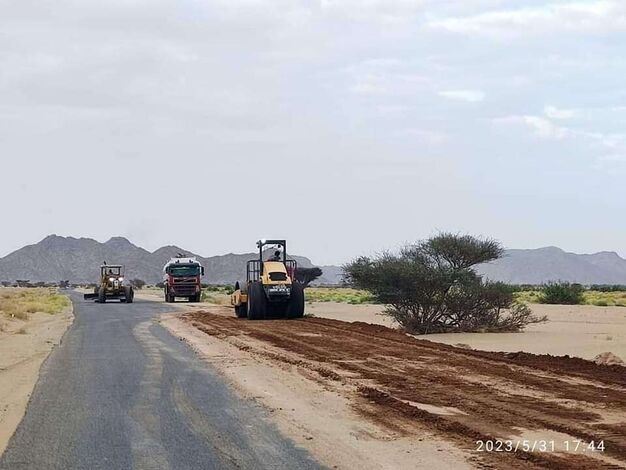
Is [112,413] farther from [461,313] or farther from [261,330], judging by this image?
[461,313]

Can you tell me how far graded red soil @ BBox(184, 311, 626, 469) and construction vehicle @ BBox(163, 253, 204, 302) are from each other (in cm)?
3933

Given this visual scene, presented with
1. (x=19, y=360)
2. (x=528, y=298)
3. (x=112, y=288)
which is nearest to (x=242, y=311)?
(x=19, y=360)

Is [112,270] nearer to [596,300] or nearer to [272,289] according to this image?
[272,289]

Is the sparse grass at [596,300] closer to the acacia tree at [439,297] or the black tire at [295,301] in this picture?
the black tire at [295,301]

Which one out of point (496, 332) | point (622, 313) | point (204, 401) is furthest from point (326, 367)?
point (622, 313)

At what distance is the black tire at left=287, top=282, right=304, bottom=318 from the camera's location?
127 feet

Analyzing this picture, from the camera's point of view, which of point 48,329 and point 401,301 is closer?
point 401,301

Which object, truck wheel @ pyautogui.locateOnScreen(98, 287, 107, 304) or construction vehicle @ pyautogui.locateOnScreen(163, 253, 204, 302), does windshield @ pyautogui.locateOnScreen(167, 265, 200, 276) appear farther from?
truck wheel @ pyautogui.locateOnScreen(98, 287, 107, 304)

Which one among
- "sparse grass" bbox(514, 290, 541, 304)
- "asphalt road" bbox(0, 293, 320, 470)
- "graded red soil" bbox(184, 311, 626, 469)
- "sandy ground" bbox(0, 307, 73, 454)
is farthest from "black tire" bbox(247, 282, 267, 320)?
"sparse grass" bbox(514, 290, 541, 304)

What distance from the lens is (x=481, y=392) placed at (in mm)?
14766

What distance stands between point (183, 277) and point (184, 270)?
510mm

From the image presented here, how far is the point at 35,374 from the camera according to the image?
18250mm

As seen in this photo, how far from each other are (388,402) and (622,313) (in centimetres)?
3666

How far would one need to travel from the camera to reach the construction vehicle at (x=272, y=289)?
125 feet
